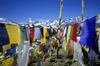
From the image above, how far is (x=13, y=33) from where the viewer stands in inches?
89.6

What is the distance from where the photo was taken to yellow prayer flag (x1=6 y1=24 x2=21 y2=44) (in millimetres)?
2158

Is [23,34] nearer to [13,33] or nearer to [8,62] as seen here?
[13,33]

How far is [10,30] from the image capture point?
218cm

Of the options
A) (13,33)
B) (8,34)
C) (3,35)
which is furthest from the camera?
(13,33)

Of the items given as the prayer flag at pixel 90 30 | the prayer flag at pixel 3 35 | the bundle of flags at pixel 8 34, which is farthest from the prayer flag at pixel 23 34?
the prayer flag at pixel 90 30

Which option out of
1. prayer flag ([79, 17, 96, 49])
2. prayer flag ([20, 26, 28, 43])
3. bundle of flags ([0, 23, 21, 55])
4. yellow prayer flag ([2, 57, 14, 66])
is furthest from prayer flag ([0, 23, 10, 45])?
prayer flag ([79, 17, 96, 49])

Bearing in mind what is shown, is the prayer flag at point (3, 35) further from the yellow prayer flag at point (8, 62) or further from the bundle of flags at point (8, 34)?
the yellow prayer flag at point (8, 62)

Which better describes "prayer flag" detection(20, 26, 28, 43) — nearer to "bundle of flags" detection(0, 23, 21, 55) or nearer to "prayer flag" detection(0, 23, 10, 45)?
"bundle of flags" detection(0, 23, 21, 55)

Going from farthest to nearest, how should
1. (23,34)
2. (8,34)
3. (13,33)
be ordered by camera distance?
(23,34) → (13,33) → (8,34)

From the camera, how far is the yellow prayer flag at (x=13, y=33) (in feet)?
7.08

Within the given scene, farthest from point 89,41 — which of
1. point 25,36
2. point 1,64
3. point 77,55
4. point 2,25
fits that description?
point 1,64

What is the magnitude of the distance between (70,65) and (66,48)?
1.45 m

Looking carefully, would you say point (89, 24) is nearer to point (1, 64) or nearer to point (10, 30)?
point (10, 30)

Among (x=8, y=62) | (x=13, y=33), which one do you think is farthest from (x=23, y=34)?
(x=8, y=62)
